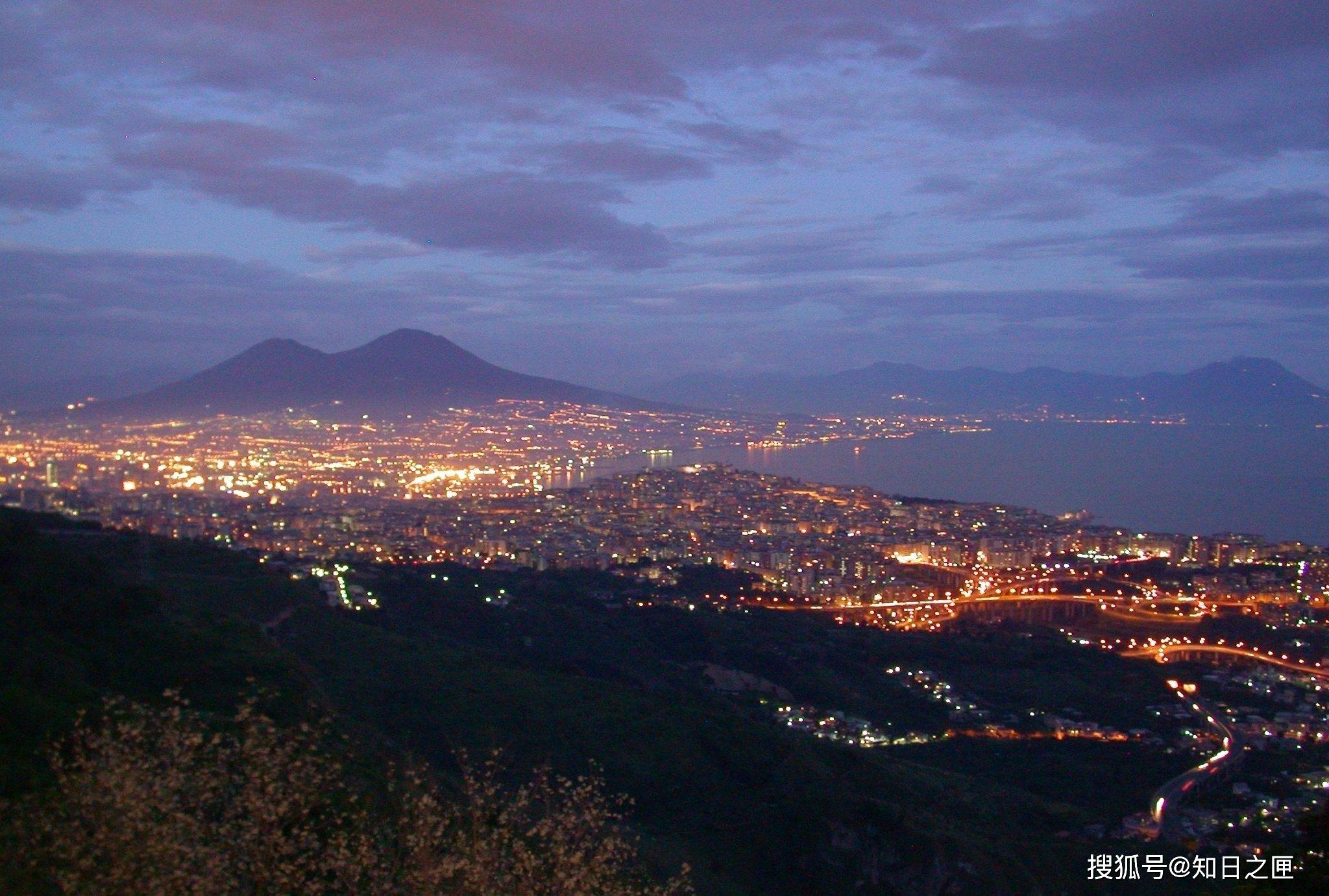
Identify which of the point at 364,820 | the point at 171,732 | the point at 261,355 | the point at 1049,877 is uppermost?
the point at 261,355

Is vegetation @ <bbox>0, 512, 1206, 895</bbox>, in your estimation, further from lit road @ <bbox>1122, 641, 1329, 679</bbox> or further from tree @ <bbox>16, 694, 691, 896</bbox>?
lit road @ <bbox>1122, 641, 1329, 679</bbox>

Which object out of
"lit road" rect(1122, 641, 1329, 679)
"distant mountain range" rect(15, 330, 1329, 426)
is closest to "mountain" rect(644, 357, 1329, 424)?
"distant mountain range" rect(15, 330, 1329, 426)

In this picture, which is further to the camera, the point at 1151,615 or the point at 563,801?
the point at 1151,615

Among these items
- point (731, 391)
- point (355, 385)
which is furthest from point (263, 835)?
point (731, 391)

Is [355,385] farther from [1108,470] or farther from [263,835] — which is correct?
[263,835]

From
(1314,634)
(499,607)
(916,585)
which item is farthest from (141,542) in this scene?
(1314,634)

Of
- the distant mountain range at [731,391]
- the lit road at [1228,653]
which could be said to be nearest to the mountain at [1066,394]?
the distant mountain range at [731,391]

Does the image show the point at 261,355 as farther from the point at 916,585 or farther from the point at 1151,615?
the point at 1151,615

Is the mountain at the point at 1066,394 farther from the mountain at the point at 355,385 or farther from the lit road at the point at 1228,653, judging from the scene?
the lit road at the point at 1228,653
